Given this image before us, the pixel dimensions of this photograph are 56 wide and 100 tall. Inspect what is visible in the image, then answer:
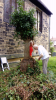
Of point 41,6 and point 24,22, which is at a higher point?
point 41,6

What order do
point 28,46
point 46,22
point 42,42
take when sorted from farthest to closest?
point 46,22 < point 42,42 < point 28,46

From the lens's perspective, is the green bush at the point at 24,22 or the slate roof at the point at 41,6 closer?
the green bush at the point at 24,22

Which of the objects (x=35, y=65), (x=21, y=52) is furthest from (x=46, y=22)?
(x=35, y=65)

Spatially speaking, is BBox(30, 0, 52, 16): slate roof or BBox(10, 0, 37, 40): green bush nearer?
BBox(10, 0, 37, 40): green bush

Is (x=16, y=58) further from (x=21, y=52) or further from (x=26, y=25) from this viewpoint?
(x=26, y=25)

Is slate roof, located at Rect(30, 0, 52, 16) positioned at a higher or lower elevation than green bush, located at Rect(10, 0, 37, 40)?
higher

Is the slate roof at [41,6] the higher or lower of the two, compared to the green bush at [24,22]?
higher

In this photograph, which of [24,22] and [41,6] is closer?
[24,22]

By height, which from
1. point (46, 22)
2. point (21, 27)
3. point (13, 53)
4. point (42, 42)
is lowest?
point (13, 53)

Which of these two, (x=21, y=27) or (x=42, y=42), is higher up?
(x=21, y=27)

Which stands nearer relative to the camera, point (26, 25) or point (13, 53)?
point (26, 25)

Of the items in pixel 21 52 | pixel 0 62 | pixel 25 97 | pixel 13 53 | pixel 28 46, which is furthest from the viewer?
pixel 21 52

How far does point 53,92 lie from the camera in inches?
104

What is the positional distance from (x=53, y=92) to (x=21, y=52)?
3943mm
